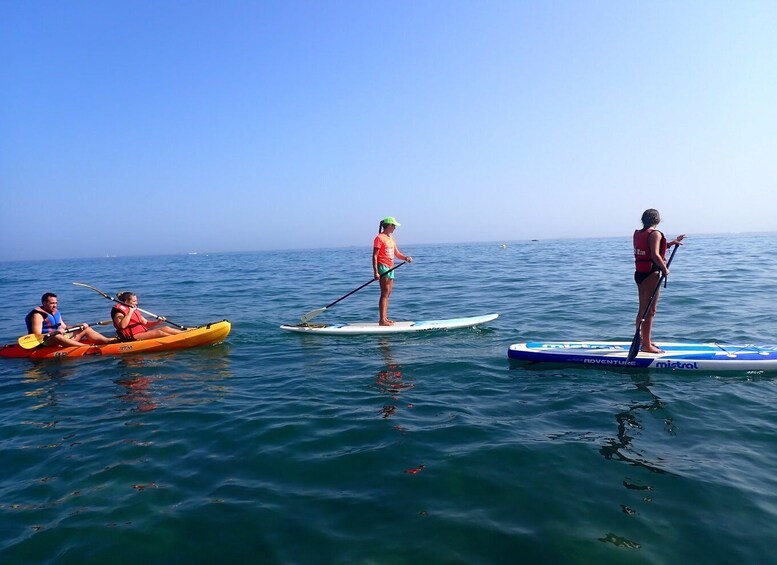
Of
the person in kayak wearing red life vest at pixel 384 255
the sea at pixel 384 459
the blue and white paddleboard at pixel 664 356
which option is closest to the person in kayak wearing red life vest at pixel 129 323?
the sea at pixel 384 459

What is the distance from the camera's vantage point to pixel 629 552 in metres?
3.27

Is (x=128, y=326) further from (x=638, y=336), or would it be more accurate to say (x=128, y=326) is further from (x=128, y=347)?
(x=638, y=336)

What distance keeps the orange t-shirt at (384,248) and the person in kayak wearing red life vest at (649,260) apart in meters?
5.11

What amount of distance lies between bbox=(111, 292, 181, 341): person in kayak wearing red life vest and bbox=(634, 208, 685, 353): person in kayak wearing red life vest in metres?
8.93

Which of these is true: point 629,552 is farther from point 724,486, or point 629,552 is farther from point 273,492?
point 273,492

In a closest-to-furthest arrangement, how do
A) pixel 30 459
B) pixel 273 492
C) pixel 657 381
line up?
pixel 273 492
pixel 30 459
pixel 657 381

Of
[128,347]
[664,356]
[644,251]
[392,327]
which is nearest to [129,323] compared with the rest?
[128,347]

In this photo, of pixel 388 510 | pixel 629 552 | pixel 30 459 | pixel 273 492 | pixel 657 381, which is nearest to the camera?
pixel 629 552

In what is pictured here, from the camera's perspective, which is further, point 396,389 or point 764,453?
point 396,389

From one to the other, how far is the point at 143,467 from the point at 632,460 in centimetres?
474

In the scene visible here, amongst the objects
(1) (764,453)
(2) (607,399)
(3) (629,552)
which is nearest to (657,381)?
(2) (607,399)

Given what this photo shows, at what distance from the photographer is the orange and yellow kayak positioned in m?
9.66

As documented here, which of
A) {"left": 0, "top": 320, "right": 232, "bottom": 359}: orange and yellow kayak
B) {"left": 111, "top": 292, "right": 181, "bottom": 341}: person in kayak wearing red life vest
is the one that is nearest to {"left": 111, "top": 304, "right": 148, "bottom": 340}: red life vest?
{"left": 111, "top": 292, "right": 181, "bottom": 341}: person in kayak wearing red life vest

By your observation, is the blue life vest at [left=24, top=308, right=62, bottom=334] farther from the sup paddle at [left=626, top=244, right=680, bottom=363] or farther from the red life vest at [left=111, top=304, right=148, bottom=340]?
the sup paddle at [left=626, top=244, right=680, bottom=363]
